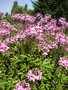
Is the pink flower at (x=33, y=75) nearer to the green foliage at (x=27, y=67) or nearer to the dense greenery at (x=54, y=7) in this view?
the green foliage at (x=27, y=67)

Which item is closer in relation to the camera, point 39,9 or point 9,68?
point 9,68

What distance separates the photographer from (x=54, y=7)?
18.1 meters

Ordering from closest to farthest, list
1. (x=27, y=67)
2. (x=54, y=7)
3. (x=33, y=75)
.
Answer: (x=33, y=75) < (x=27, y=67) < (x=54, y=7)

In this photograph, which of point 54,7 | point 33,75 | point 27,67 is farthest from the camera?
point 54,7

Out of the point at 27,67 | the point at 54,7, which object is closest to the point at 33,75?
the point at 27,67

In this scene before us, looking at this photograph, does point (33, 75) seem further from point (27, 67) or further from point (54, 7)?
point (54, 7)

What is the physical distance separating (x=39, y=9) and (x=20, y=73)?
12830mm

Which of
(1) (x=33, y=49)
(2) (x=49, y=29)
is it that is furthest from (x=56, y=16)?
(1) (x=33, y=49)

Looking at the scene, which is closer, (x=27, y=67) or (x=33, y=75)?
(x=33, y=75)

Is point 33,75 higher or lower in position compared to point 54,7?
lower

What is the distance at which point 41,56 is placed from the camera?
6.19m

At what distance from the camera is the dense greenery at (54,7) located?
17570 millimetres

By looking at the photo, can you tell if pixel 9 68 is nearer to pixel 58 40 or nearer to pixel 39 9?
pixel 58 40

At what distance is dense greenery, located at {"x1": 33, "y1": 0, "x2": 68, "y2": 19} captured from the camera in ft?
57.6
